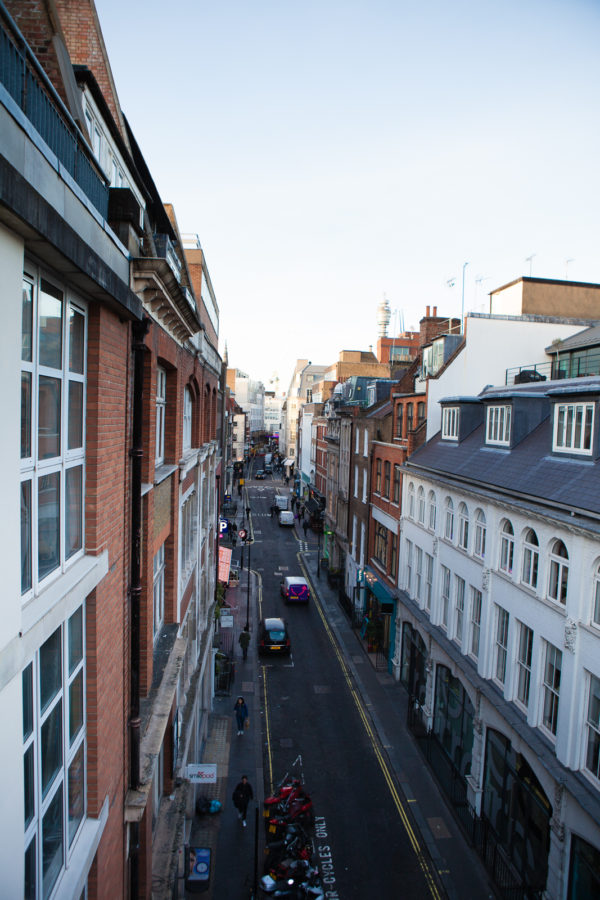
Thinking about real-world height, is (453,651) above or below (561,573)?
below

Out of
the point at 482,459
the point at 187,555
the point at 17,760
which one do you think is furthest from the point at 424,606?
the point at 17,760

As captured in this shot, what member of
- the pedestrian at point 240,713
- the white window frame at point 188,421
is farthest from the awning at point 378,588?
the white window frame at point 188,421

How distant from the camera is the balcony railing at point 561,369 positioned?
845 inches

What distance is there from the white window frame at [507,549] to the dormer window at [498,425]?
314cm

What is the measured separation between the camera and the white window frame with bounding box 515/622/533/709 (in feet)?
47.2

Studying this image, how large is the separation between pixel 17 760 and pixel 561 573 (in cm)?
1234

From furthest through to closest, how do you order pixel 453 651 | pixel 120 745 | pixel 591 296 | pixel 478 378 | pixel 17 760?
pixel 591 296 → pixel 478 378 → pixel 453 651 → pixel 120 745 → pixel 17 760

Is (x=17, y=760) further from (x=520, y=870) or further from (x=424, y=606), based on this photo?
(x=424, y=606)

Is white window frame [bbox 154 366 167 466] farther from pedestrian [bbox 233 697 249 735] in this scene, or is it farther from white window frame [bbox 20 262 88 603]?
pedestrian [bbox 233 697 249 735]

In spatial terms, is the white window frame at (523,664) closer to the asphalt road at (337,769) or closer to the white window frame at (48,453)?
the asphalt road at (337,769)

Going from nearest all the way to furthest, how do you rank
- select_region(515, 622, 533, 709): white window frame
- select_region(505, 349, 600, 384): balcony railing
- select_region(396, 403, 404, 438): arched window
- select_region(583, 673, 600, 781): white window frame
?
select_region(583, 673, 600, 781): white window frame
select_region(515, 622, 533, 709): white window frame
select_region(505, 349, 600, 384): balcony railing
select_region(396, 403, 404, 438): arched window

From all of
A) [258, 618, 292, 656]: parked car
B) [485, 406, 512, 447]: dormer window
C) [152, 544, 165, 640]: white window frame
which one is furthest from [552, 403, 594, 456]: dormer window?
[258, 618, 292, 656]: parked car

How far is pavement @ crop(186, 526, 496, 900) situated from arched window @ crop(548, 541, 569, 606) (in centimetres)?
775

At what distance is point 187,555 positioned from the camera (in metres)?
15.0
